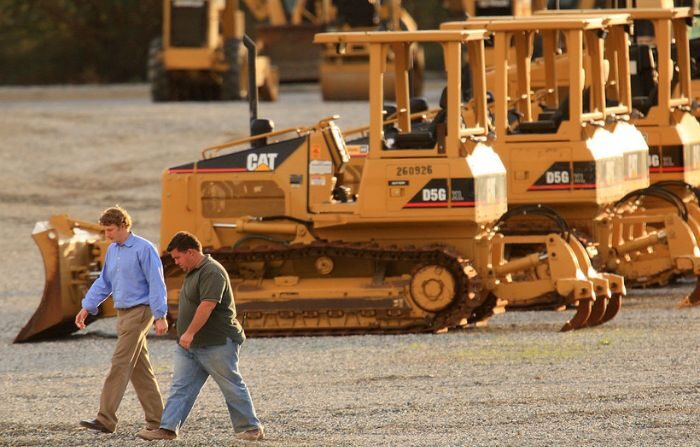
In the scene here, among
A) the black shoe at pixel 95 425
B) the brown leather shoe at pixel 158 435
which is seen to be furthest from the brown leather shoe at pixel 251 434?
the black shoe at pixel 95 425

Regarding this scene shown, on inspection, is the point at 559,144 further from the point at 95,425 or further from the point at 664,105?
the point at 95,425

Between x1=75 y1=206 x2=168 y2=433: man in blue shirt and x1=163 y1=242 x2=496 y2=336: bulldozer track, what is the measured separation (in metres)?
5.15

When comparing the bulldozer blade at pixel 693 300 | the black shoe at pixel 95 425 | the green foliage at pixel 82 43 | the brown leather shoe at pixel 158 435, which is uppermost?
the green foliage at pixel 82 43

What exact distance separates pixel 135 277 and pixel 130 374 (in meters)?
0.61

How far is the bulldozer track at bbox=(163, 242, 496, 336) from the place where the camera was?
17.0m

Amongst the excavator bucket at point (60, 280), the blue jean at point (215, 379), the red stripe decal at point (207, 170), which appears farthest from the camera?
the red stripe decal at point (207, 170)

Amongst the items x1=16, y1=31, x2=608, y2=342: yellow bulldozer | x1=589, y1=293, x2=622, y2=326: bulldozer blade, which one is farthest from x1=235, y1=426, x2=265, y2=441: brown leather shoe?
x1=589, y1=293, x2=622, y2=326: bulldozer blade

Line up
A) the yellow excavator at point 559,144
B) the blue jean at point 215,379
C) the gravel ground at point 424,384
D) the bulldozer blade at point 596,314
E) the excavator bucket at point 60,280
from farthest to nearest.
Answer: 1. the yellow excavator at point 559,144
2. the excavator bucket at point 60,280
3. the bulldozer blade at point 596,314
4. the gravel ground at point 424,384
5. the blue jean at point 215,379

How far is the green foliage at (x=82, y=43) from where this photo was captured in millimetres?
58031

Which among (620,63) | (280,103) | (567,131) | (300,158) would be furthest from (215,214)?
(280,103)

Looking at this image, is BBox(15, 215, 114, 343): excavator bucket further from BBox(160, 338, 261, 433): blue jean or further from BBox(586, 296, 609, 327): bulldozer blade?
BBox(160, 338, 261, 433): blue jean

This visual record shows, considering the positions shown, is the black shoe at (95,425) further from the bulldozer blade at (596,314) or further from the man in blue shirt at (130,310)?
the bulldozer blade at (596,314)

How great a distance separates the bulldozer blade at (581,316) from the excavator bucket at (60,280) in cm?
416

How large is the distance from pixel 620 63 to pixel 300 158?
4.18m
